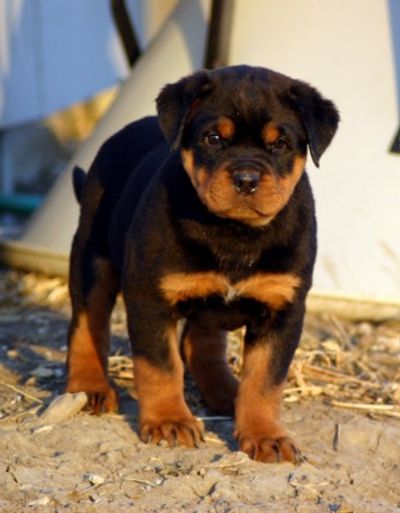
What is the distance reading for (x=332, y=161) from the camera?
682cm

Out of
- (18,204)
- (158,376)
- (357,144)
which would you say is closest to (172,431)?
(158,376)

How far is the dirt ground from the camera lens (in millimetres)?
4016

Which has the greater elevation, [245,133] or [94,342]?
[245,133]

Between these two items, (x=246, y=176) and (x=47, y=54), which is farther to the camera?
(x=47, y=54)

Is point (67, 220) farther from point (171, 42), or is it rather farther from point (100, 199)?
point (100, 199)

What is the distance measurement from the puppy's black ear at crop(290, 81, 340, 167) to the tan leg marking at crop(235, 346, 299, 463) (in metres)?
0.77

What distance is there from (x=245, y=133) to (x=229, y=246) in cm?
42

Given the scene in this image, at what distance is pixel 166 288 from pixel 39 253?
3328mm

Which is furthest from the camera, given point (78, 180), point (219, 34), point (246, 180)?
point (219, 34)

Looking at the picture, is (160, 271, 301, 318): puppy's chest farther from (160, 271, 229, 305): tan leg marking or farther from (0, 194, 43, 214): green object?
(0, 194, 43, 214): green object

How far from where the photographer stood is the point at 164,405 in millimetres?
4555

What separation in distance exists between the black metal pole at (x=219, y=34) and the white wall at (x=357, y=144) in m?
0.39

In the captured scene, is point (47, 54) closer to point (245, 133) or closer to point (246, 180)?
point (245, 133)

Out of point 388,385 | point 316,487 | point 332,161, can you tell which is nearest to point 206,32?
point 332,161
